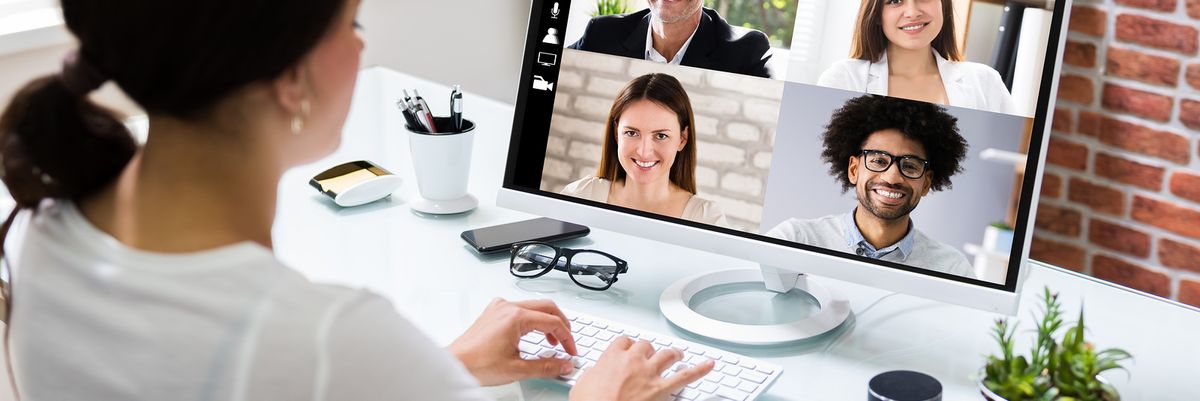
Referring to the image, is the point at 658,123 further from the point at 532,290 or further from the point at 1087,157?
the point at 1087,157

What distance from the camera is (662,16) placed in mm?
1014

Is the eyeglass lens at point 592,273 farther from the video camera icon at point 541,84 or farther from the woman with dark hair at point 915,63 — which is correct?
the woman with dark hair at point 915,63

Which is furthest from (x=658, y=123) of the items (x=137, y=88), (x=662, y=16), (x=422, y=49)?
(x=422, y=49)

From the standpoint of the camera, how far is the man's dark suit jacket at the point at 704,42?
0.98m

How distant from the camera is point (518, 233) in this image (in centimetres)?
124

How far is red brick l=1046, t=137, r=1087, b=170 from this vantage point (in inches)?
80.7

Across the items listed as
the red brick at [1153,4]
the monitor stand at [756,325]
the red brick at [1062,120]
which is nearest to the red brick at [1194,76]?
the red brick at [1153,4]

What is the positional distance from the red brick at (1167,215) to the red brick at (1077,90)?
0.72 ft

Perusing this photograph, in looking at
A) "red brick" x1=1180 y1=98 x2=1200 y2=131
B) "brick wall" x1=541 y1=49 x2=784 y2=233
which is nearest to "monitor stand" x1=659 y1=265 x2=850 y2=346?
"brick wall" x1=541 y1=49 x2=784 y2=233

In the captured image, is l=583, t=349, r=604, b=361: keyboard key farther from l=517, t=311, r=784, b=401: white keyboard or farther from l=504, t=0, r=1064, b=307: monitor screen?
l=504, t=0, r=1064, b=307: monitor screen

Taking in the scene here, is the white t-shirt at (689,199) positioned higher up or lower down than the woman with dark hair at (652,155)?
lower down

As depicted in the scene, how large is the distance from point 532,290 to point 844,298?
339 mm

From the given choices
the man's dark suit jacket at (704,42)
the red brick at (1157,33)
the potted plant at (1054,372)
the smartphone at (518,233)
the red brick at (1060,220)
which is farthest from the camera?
the red brick at (1060,220)

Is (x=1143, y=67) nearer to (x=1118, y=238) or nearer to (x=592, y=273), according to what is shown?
(x=1118, y=238)
